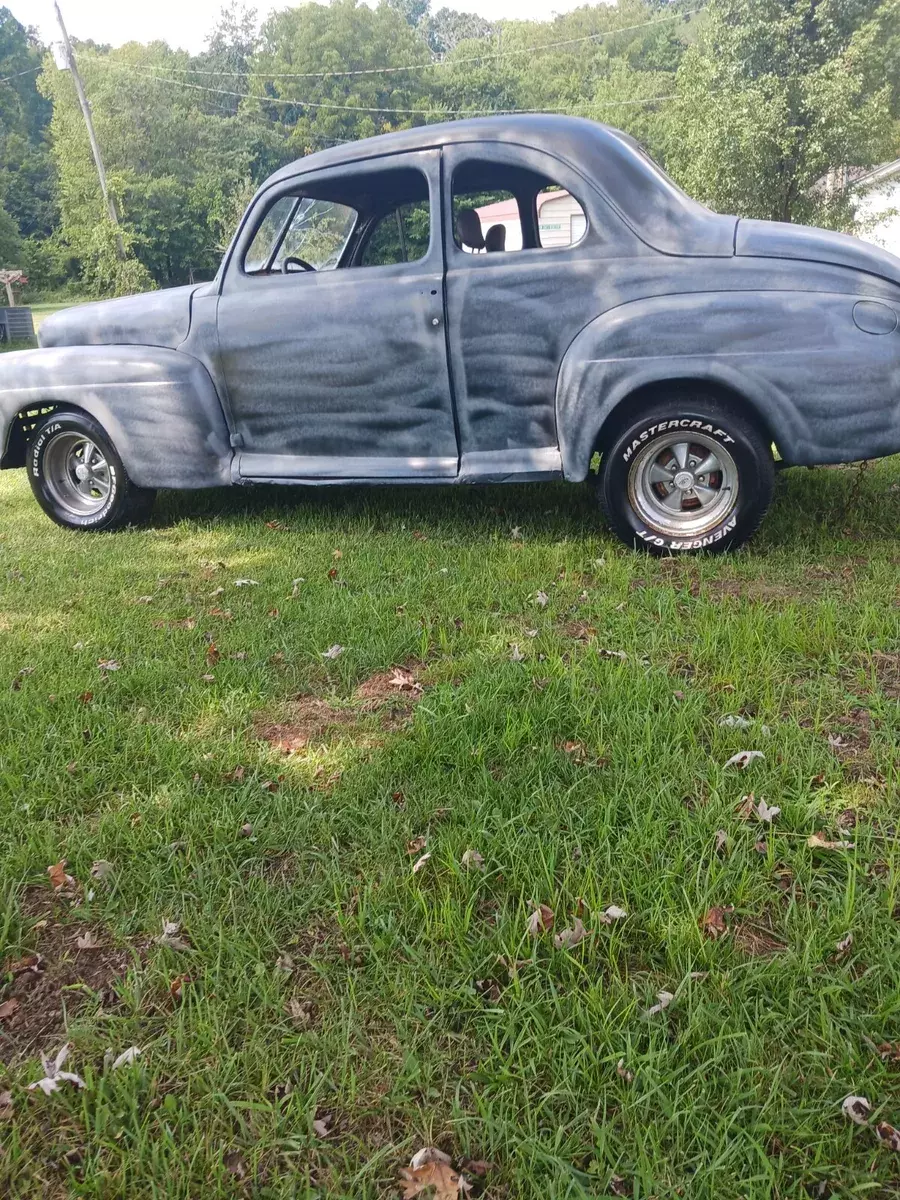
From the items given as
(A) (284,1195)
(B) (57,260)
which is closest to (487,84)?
(B) (57,260)

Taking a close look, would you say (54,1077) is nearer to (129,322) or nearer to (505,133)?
(505,133)

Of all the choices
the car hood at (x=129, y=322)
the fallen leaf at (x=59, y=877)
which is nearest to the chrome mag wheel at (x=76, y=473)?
the car hood at (x=129, y=322)

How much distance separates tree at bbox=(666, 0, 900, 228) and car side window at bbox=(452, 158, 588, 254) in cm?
2598

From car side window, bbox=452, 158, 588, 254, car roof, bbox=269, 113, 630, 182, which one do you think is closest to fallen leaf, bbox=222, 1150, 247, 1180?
car side window, bbox=452, 158, 588, 254

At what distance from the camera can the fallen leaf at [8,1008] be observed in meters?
1.99

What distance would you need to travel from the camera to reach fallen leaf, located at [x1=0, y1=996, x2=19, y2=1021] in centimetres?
199

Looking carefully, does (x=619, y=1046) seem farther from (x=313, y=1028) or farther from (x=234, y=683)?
(x=234, y=683)

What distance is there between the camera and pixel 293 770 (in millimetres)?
2771

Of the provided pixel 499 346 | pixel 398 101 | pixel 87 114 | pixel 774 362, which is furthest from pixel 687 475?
pixel 398 101

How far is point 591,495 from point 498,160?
2.02 metres

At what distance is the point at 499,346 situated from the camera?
441 centimetres

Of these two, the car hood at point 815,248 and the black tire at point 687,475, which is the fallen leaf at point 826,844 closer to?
the black tire at point 687,475

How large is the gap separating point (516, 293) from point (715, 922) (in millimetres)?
3265

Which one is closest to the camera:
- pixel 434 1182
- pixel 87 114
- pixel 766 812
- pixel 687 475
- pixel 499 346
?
pixel 434 1182
